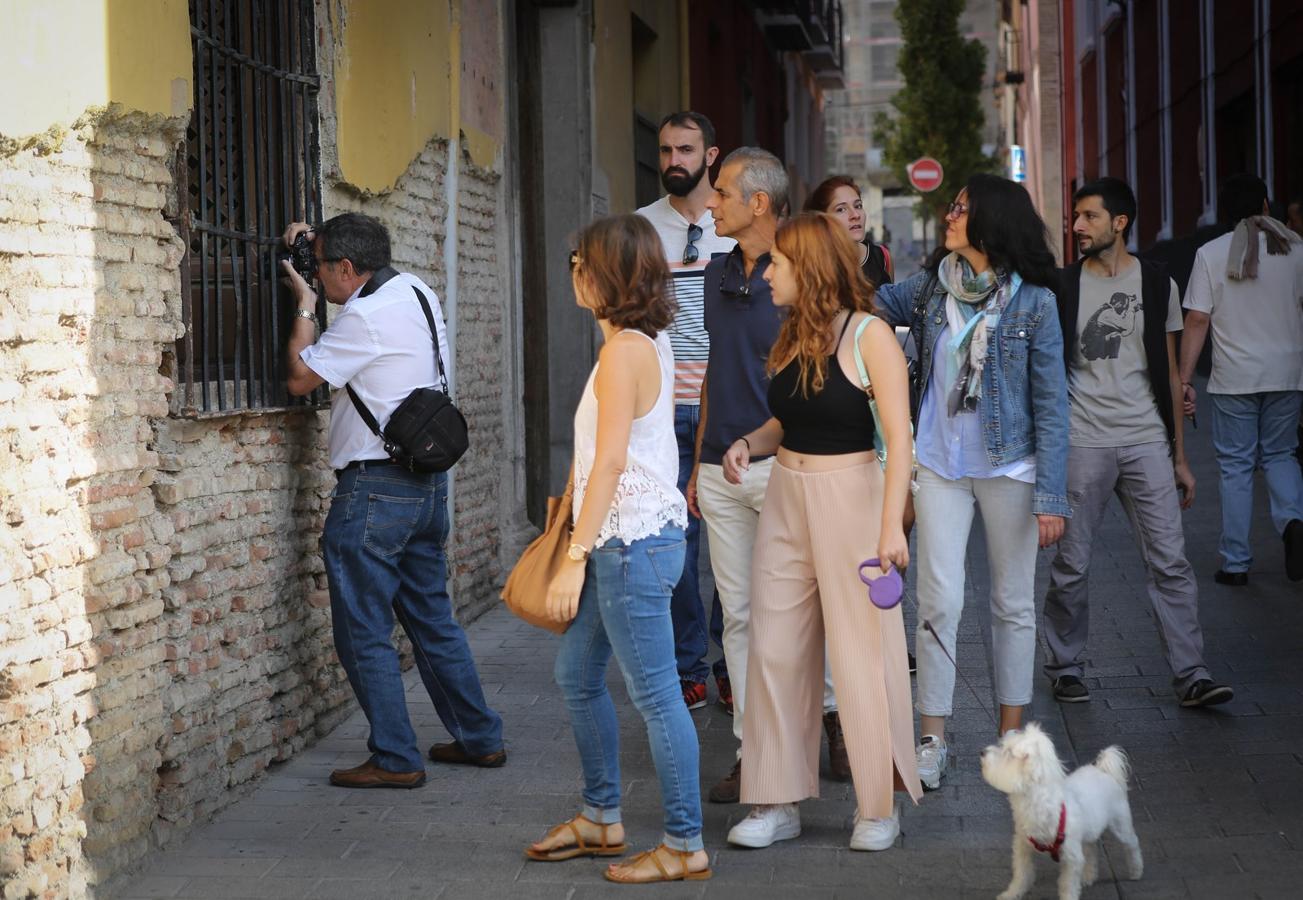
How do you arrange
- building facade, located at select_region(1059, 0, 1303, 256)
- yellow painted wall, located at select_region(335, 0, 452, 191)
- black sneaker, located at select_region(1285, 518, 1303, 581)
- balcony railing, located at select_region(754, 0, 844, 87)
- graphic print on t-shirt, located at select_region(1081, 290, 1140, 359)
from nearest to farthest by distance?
graphic print on t-shirt, located at select_region(1081, 290, 1140, 359), yellow painted wall, located at select_region(335, 0, 452, 191), black sneaker, located at select_region(1285, 518, 1303, 581), building facade, located at select_region(1059, 0, 1303, 256), balcony railing, located at select_region(754, 0, 844, 87)

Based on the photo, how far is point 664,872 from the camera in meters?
4.51

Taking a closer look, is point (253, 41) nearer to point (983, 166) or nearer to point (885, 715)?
point (885, 715)

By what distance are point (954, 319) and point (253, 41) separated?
8.39 feet

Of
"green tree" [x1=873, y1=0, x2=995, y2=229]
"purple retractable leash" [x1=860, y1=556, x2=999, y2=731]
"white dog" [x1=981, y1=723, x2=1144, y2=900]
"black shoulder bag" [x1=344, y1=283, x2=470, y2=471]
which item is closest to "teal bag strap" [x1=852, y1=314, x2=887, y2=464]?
"purple retractable leash" [x1=860, y1=556, x2=999, y2=731]

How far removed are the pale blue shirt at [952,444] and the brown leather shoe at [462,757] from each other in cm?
175

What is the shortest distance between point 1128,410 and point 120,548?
361cm

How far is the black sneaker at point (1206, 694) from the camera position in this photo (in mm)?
6129

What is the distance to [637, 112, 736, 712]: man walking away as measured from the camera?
6285 millimetres

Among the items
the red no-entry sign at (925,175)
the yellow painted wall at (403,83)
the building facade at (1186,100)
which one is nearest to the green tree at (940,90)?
the building facade at (1186,100)

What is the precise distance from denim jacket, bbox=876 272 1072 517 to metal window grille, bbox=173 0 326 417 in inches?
93.4

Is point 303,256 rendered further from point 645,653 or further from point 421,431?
point 645,653

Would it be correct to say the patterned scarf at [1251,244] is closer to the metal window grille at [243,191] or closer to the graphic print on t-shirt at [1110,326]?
the graphic print on t-shirt at [1110,326]

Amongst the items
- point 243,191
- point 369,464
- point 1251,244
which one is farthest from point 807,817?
point 1251,244

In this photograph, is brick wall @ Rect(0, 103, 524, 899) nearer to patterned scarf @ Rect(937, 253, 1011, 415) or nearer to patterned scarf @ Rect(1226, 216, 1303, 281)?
patterned scarf @ Rect(937, 253, 1011, 415)
